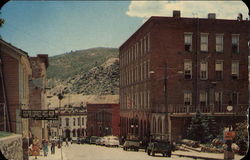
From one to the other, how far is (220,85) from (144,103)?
865 cm

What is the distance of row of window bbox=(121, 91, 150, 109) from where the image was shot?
4356 cm

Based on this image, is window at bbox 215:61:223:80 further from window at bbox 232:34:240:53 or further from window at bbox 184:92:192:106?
window at bbox 184:92:192:106

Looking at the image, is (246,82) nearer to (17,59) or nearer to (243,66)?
(243,66)

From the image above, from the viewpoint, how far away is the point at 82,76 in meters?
138

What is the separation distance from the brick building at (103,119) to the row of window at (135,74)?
9.93 meters

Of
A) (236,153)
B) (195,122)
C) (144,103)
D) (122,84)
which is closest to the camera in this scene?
(236,153)

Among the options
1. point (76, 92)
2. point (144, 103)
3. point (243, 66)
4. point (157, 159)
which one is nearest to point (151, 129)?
point (144, 103)

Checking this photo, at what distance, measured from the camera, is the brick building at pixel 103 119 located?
67.6 metres

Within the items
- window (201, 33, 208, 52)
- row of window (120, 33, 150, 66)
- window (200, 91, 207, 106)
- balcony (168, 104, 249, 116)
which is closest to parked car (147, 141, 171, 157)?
balcony (168, 104, 249, 116)

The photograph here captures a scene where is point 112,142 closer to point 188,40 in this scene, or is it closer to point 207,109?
point 207,109

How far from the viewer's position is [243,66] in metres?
39.9

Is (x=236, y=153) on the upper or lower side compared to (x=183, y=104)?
lower

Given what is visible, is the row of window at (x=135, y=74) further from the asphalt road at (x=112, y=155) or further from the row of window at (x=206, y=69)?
the asphalt road at (x=112, y=155)

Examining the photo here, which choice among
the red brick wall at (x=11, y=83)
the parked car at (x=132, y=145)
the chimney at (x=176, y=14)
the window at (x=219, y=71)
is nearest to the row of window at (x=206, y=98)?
the window at (x=219, y=71)
